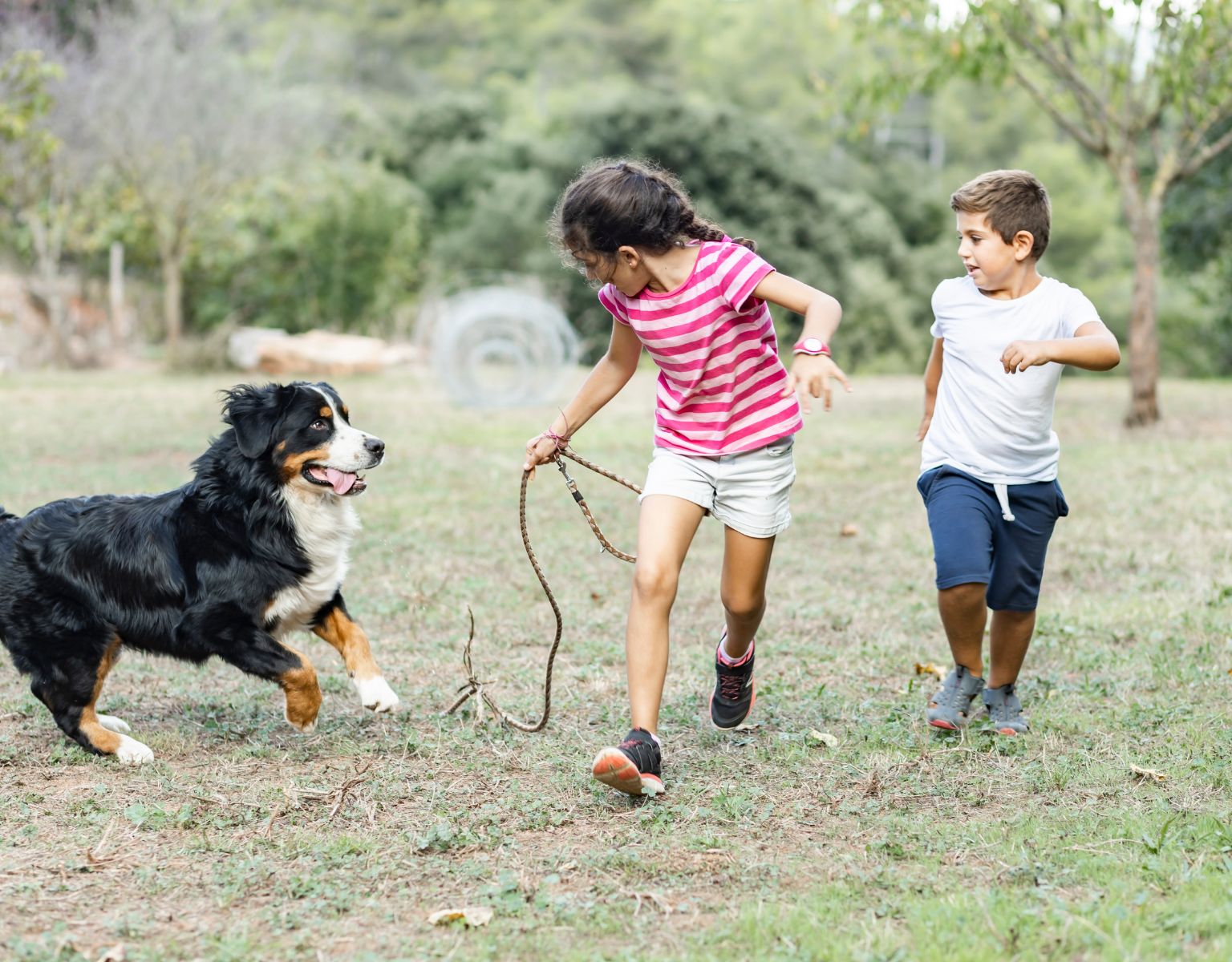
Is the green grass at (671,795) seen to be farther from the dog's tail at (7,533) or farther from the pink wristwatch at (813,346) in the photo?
the pink wristwatch at (813,346)

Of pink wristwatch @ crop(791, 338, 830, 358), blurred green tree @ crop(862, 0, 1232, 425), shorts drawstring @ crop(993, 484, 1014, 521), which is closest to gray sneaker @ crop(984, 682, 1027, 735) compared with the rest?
shorts drawstring @ crop(993, 484, 1014, 521)

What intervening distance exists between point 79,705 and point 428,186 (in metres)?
32.5

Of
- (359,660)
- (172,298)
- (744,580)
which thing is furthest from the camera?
(172,298)

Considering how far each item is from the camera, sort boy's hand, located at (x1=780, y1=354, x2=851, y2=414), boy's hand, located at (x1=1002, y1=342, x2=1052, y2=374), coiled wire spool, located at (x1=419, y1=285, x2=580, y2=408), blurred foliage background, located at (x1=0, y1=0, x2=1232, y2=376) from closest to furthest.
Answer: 1. boy's hand, located at (x1=780, y1=354, x2=851, y2=414)
2. boy's hand, located at (x1=1002, y1=342, x2=1052, y2=374)
3. coiled wire spool, located at (x1=419, y1=285, x2=580, y2=408)
4. blurred foliage background, located at (x1=0, y1=0, x2=1232, y2=376)

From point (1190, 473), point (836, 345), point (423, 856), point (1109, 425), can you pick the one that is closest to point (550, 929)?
point (423, 856)

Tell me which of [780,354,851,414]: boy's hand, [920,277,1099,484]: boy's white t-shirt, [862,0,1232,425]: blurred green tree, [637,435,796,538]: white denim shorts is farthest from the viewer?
[862,0,1232,425]: blurred green tree

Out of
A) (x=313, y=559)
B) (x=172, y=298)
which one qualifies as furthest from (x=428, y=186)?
(x=313, y=559)

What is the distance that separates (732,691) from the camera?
→ 4527 millimetres

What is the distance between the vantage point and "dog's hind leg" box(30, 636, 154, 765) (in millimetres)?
4319

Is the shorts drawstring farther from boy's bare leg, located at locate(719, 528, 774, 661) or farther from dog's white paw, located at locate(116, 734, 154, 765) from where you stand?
dog's white paw, located at locate(116, 734, 154, 765)

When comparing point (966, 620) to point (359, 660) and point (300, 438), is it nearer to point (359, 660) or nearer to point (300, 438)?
point (359, 660)

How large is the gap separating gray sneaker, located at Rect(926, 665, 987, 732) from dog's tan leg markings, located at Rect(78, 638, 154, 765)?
267 cm

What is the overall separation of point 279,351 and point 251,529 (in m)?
19.2

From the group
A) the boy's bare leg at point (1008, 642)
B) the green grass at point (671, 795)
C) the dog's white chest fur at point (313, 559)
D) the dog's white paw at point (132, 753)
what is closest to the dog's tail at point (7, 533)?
the green grass at point (671, 795)
